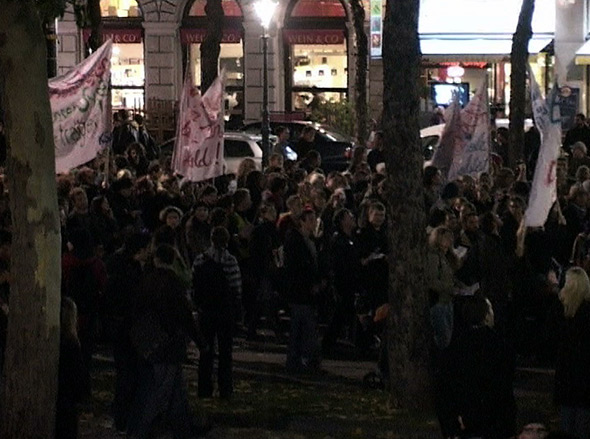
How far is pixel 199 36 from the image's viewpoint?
144 ft

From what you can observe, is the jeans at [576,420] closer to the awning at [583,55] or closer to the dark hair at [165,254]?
the dark hair at [165,254]

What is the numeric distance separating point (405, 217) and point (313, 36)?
31.7m

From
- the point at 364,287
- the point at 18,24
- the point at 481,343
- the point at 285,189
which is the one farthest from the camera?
the point at 285,189

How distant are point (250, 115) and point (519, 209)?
94.2 feet

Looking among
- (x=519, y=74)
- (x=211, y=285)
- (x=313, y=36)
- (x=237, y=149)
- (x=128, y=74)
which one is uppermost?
(x=313, y=36)

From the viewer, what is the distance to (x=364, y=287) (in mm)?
15188

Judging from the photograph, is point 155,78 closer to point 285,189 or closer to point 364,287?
point 285,189

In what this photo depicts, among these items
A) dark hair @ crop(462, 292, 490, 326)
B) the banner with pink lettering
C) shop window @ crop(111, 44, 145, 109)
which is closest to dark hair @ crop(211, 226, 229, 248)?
dark hair @ crop(462, 292, 490, 326)

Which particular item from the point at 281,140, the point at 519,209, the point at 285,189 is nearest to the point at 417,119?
the point at 519,209

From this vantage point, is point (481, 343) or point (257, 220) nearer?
point (481, 343)

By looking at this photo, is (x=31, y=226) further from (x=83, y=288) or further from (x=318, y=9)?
(x=318, y=9)

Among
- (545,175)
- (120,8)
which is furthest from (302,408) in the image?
A: (120,8)

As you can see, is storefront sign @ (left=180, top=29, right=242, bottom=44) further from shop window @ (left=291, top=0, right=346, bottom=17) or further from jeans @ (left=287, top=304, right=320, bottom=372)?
jeans @ (left=287, top=304, right=320, bottom=372)

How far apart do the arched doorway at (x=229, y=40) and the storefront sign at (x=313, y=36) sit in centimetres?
137
